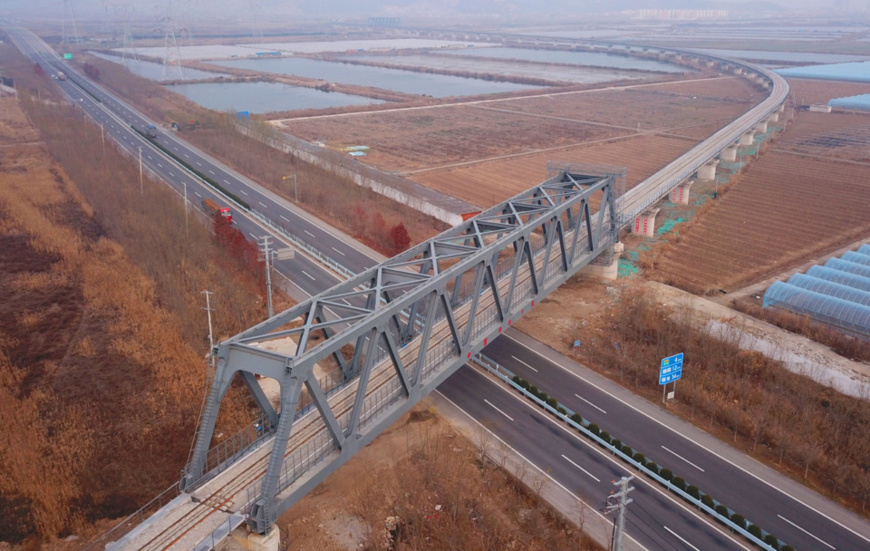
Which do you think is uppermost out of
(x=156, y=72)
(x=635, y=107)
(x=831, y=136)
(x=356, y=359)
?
(x=156, y=72)

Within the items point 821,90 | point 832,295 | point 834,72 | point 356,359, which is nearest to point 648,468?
point 356,359

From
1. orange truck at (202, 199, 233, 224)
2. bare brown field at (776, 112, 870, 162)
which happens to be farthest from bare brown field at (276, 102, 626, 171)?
orange truck at (202, 199, 233, 224)

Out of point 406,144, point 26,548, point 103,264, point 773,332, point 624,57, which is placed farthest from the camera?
point 624,57

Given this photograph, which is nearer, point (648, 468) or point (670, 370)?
point (648, 468)

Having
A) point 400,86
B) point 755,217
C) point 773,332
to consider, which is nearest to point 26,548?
point 773,332

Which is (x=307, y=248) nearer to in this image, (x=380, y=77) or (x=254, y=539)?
(x=254, y=539)

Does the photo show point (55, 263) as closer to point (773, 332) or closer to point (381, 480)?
point (381, 480)
